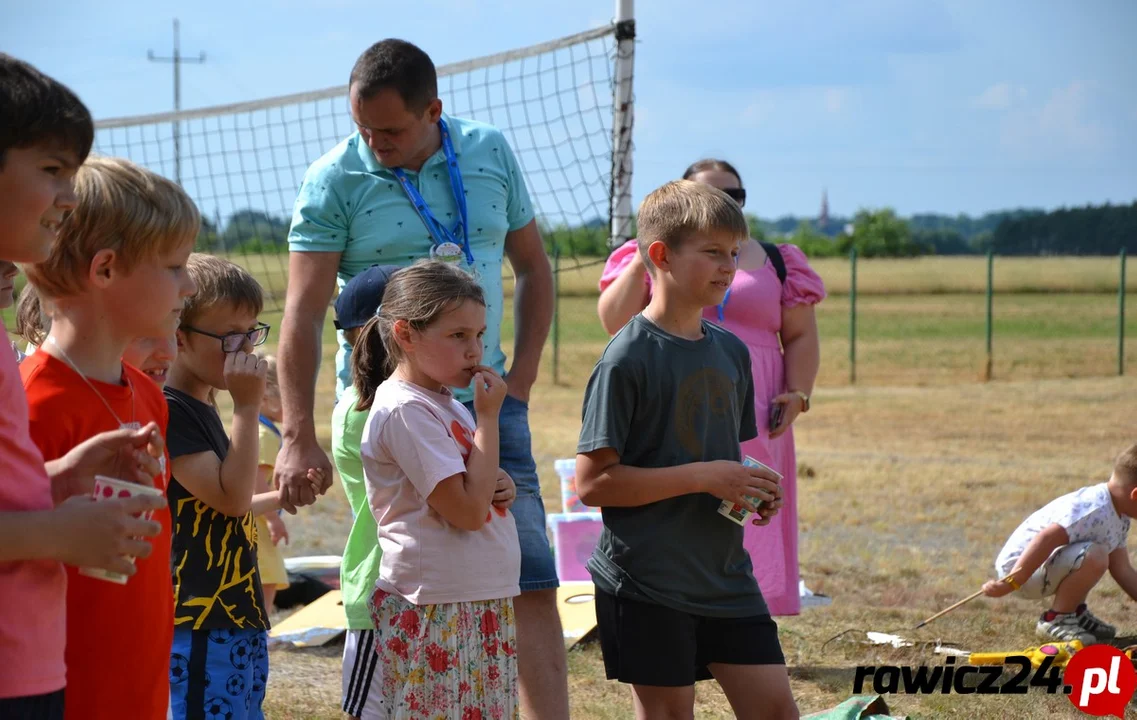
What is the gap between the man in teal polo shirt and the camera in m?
3.25

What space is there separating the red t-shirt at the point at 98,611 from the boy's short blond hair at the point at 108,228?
0.14 m

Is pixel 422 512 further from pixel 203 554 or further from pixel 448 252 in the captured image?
pixel 448 252

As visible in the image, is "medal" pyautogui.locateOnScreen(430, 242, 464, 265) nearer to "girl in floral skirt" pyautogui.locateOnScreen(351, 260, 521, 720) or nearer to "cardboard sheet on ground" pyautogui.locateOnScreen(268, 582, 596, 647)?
"girl in floral skirt" pyautogui.locateOnScreen(351, 260, 521, 720)

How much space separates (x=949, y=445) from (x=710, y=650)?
8.31 m

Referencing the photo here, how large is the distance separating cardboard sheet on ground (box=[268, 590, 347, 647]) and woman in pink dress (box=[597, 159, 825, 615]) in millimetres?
1708

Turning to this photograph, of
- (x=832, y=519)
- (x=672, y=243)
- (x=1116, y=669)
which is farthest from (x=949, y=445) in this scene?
(x=672, y=243)

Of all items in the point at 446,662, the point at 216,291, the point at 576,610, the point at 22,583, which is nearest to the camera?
the point at 22,583

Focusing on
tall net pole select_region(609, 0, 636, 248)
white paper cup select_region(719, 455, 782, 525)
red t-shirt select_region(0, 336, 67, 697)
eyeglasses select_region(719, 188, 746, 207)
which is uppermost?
tall net pole select_region(609, 0, 636, 248)

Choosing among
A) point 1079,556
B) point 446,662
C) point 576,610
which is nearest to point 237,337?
point 446,662

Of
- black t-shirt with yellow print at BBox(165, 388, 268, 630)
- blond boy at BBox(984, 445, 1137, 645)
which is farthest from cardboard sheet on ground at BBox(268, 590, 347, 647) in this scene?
blond boy at BBox(984, 445, 1137, 645)

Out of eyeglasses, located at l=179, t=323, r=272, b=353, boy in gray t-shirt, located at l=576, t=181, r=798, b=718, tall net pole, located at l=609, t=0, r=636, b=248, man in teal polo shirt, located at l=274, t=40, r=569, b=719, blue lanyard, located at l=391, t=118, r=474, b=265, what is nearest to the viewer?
eyeglasses, located at l=179, t=323, r=272, b=353

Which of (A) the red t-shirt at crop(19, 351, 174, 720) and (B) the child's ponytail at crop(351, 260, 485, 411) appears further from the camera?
(B) the child's ponytail at crop(351, 260, 485, 411)

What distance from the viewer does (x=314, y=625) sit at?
4953mm

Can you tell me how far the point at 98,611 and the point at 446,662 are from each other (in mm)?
871
